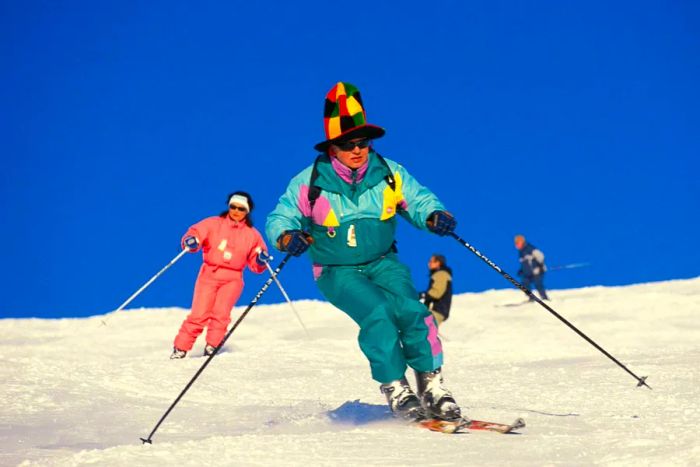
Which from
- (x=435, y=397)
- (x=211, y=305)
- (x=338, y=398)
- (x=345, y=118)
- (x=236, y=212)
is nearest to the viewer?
(x=435, y=397)

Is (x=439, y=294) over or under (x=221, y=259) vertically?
under

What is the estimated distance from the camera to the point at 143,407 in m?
6.51

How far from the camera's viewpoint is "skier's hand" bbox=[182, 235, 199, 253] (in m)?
10.4

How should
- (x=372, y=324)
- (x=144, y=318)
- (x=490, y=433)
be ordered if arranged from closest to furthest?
(x=490, y=433)
(x=372, y=324)
(x=144, y=318)

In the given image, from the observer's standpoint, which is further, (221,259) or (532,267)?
(532,267)

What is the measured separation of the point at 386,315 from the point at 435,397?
0.52 m

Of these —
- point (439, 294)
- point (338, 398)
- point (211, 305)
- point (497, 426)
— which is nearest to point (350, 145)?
point (497, 426)

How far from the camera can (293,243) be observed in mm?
4848

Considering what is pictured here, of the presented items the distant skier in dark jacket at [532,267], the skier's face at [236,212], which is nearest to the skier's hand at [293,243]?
the skier's face at [236,212]

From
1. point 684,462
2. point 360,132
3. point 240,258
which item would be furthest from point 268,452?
point 240,258

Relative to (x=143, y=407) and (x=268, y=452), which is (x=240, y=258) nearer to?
(x=143, y=407)

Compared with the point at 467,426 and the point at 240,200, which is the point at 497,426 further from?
the point at 240,200

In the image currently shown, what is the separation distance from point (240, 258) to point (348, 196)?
5779 mm

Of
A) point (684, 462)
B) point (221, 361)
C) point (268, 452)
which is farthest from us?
point (221, 361)
